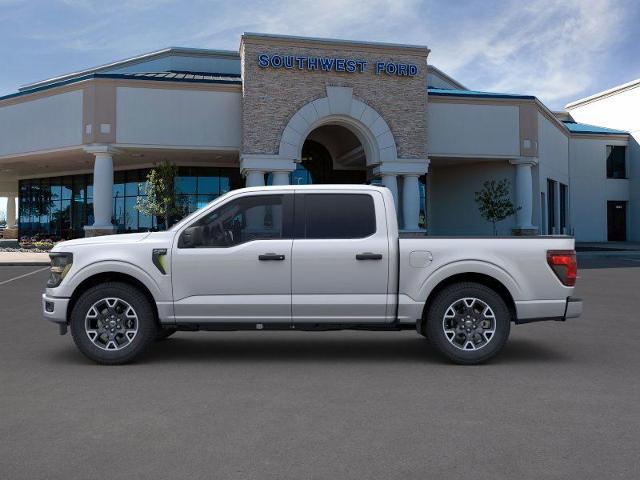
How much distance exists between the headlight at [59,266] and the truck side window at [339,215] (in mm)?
2733

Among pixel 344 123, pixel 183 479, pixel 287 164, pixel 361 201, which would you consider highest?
pixel 344 123

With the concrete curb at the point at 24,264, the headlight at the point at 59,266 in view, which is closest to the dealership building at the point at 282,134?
A: the concrete curb at the point at 24,264

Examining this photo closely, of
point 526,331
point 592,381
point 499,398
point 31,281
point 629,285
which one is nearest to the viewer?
point 499,398

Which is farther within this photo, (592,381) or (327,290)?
(327,290)

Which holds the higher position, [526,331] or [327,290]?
[327,290]

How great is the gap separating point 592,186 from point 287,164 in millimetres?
28151

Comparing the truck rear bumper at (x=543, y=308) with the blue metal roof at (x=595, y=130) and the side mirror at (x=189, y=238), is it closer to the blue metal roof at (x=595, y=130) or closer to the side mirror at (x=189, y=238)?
the side mirror at (x=189, y=238)

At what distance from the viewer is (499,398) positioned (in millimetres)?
5656

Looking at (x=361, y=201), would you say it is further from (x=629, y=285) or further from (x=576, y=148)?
(x=576, y=148)

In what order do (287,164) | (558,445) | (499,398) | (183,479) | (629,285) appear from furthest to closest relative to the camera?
(287,164) < (629,285) < (499,398) < (558,445) < (183,479)

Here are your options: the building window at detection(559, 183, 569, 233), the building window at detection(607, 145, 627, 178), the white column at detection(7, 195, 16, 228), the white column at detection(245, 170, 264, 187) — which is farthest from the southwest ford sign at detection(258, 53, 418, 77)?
the white column at detection(7, 195, 16, 228)

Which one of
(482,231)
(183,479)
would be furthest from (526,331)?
(482,231)

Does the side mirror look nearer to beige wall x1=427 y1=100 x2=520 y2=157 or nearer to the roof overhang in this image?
beige wall x1=427 y1=100 x2=520 y2=157

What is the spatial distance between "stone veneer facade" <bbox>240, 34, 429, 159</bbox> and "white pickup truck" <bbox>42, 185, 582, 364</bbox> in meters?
21.9
